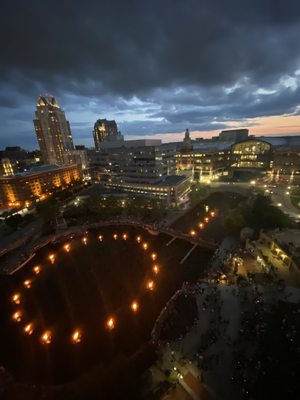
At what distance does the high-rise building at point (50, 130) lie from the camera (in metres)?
140

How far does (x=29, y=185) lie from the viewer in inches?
3287

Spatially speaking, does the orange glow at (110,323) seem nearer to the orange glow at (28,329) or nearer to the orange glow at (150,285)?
the orange glow at (150,285)

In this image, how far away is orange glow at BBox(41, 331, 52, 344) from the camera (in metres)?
25.3

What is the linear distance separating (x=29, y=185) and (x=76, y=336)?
75192 millimetres

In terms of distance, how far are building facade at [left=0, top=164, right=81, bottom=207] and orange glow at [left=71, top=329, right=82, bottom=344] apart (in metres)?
71.5

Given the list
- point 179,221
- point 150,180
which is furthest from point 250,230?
point 150,180

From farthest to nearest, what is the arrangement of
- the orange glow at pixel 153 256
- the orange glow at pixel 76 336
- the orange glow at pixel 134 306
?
the orange glow at pixel 153 256 → the orange glow at pixel 134 306 → the orange glow at pixel 76 336

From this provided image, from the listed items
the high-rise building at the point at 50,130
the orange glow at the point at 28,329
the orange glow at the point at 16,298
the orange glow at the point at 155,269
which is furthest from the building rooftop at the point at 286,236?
the high-rise building at the point at 50,130

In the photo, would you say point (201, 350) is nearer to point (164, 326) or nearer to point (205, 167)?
point (164, 326)

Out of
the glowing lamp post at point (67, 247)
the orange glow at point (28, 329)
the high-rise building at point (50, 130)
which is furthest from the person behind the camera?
the high-rise building at point (50, 130)

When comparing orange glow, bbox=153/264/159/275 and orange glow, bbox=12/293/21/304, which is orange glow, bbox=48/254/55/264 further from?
orange glow, bbox=153/264/159/275

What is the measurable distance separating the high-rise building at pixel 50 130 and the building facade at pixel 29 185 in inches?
2203

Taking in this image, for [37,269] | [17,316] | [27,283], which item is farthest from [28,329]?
[37,269]

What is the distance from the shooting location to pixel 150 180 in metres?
74.0
